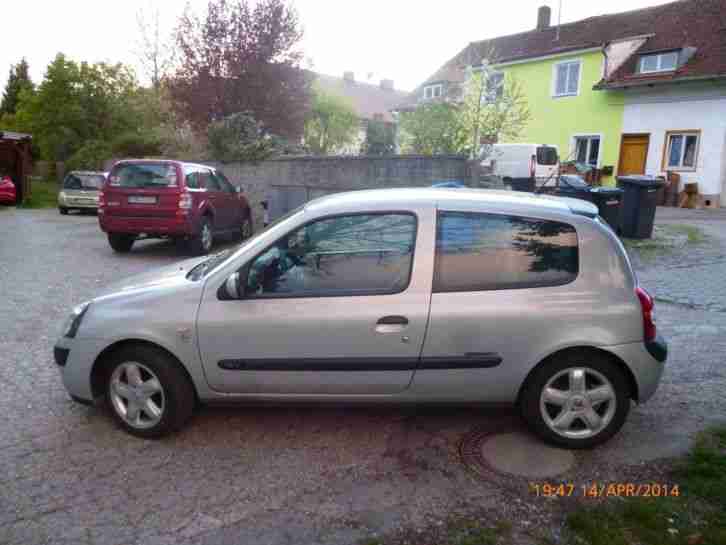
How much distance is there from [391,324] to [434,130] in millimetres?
12271

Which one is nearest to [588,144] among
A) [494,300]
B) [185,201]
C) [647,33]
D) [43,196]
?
[647,33]

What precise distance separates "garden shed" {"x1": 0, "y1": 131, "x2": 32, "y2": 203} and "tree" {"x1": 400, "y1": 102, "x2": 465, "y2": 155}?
696 inches

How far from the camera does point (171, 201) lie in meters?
10.2

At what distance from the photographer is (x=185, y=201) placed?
10.3 metres

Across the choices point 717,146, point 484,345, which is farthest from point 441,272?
point 717,146

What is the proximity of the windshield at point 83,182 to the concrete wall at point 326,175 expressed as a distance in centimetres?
664

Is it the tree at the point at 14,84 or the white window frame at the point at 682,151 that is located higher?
the tree at the point at 14,84

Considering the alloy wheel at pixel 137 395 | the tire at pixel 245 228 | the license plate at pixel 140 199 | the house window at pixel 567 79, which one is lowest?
the tire at pixel 245 228

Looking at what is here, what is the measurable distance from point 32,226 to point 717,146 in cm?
2282

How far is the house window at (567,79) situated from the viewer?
2595 centimetres

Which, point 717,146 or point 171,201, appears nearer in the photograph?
point 171,201

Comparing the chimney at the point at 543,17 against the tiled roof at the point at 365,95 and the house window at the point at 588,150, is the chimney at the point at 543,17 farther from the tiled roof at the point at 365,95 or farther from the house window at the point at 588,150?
the tiled roof at the point at 365,95

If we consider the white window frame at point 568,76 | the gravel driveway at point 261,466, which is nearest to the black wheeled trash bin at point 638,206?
the gravel driveway at point 261,466

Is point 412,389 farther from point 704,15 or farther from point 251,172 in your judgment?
point 704,15
